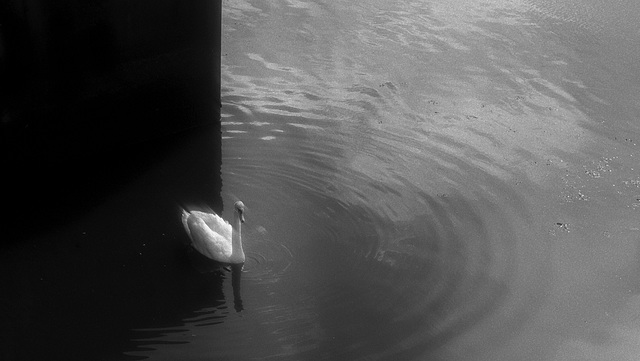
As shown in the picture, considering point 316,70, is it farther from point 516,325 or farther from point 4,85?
point 516,325

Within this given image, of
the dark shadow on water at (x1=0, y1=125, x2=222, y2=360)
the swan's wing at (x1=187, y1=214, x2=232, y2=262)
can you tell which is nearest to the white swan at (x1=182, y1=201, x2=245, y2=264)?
the swan's wing at (x1=187, y1=214, x2=232, y2=262)

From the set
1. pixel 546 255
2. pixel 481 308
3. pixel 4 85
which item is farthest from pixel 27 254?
pixel 546 255

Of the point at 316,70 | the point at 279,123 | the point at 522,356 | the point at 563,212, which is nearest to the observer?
the point at 522,356

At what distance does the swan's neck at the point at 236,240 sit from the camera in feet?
32.5

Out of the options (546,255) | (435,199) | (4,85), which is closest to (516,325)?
(546,255)

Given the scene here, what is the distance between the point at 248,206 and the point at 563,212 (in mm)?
4180

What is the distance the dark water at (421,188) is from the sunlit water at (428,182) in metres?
0.03

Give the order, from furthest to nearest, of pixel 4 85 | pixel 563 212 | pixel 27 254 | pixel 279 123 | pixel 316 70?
pixel 316 70 → pixel 279 123 → pixel 563 212 → pixel 4 85 → pixel 27 254

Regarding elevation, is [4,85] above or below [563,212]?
above

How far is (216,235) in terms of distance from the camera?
33.4 feet

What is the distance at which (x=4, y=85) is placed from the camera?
1068cm

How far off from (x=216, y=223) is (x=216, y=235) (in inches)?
12.2

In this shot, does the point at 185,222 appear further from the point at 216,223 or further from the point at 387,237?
the point at 387,237

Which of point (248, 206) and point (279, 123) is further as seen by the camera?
point (279, 123)
